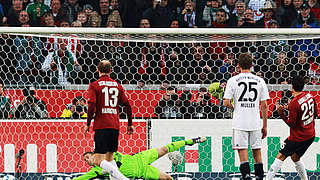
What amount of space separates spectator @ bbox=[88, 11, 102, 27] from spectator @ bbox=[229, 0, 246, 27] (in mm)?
2529

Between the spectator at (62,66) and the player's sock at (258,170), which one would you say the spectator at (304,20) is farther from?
the player's sock at (258,170)

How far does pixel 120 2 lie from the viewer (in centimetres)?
1147

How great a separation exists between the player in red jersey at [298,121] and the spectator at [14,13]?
6.22m

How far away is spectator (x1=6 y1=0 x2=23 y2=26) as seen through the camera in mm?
11266

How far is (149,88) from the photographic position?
816 centimetres

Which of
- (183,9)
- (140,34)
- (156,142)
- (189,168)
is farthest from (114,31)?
(183,9)

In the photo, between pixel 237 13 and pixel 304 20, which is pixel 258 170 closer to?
pixel 237 13

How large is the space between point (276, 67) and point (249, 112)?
1.93 m

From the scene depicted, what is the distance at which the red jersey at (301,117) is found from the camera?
22.6ft

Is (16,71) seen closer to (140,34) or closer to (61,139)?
(61,139)

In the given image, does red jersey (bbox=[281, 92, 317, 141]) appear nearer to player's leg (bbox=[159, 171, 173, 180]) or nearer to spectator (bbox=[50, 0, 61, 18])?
player's leg (bbox=[159, 171, 173, 180])

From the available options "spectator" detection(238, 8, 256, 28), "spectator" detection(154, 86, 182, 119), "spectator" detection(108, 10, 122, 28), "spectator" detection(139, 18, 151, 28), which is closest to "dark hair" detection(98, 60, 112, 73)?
"spectator" detection(154, 86, 182, 119)

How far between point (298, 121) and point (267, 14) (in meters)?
4.48

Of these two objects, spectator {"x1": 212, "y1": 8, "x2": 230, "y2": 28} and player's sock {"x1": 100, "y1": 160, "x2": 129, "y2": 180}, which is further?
spectator {"x1": 212, "y1": 8, "x2": 230, "y2": 28}
